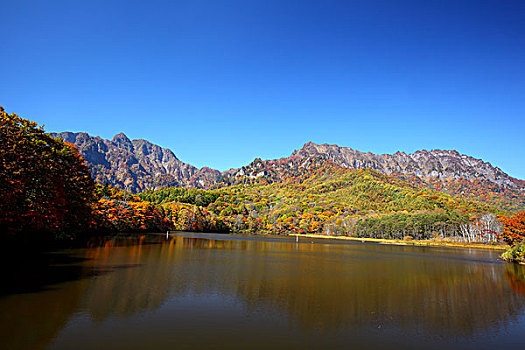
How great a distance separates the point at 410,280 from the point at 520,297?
884 centimetres

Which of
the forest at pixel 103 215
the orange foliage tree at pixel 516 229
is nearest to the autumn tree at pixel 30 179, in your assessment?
the forest at pixel 103 215

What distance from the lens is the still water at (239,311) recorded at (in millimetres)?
13227

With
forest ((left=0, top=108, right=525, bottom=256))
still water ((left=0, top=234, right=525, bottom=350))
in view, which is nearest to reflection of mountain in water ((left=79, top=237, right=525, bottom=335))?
still water ((left=0, top=234, right=525, bottom=350))

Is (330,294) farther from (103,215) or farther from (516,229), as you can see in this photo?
(103,215)

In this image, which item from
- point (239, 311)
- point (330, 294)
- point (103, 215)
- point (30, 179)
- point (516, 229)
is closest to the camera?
point (239, 311)

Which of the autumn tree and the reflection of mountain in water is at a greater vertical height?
the autumn tree

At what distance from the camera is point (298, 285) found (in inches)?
1025

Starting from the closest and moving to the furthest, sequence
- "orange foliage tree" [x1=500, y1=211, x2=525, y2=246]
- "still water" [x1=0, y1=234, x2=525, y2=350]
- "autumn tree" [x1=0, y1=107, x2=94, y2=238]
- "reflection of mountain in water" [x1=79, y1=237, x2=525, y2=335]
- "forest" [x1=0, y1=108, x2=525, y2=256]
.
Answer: "still water" [x1=0, y1=234, x2=525, y2=350], "reflection of mountain in water" [x1=79, y1=237, x2=525, y2=335], "autumn tree" [x1=0, y1=107, x2=94, y2=238], "forest" [x1=0, y1=108, x2=525, y2=256], "orange foliage tree" [x1=500, y1=211, x2=525, y2=246]

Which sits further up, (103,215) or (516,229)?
(103,215)

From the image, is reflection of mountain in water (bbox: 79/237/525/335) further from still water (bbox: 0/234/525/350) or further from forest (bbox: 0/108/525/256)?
forest (bbox: 0/108/525/256)

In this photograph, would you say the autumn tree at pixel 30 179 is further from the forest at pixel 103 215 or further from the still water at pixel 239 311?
the still water at pixel 239 311

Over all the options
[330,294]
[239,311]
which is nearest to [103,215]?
[330,294]

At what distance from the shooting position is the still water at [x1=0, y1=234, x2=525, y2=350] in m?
13.2

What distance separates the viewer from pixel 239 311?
1772 centimetres
